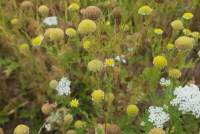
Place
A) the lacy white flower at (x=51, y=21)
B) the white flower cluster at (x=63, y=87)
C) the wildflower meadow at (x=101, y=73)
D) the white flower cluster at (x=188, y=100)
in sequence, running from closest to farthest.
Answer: the white flower cluster at (x=188, y=100) < the wildflower meadow at (x=101, y=73) < the white flower cluster at (x=63, y=87) < the lacy white flower at (x=51, y=21)

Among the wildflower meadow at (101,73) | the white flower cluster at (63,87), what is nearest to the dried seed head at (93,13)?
the wildflower meadow at (101,73)

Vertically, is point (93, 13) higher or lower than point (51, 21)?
lower

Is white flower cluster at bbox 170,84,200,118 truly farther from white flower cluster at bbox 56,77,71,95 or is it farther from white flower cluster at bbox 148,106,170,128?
white flower cluster at bbox 56,77,71,95

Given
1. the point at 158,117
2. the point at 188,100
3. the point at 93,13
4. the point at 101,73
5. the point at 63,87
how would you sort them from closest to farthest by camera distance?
1. the point at 188,100
2. the point at 158,117
3. the point at 93,13
4. the point at 63,87
5. the point at 101,73

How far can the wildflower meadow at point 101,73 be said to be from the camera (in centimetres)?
152

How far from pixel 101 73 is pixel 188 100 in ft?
3.17

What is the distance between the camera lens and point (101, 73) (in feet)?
6.93

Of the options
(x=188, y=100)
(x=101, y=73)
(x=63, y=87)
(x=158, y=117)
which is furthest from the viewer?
(x=101, y=73)

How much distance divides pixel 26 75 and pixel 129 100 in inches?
47.5

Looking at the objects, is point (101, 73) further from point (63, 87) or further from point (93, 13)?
point (93, 13)

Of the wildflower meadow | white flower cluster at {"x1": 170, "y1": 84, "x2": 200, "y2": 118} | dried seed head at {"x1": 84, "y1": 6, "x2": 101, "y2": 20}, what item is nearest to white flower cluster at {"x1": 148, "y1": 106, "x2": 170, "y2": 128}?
the wildflower meadow

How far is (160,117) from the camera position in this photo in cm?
142

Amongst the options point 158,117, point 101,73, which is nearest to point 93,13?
point 101,73

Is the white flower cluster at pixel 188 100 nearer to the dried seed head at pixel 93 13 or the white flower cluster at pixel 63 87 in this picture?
the dried seed head at pixel 93 13
